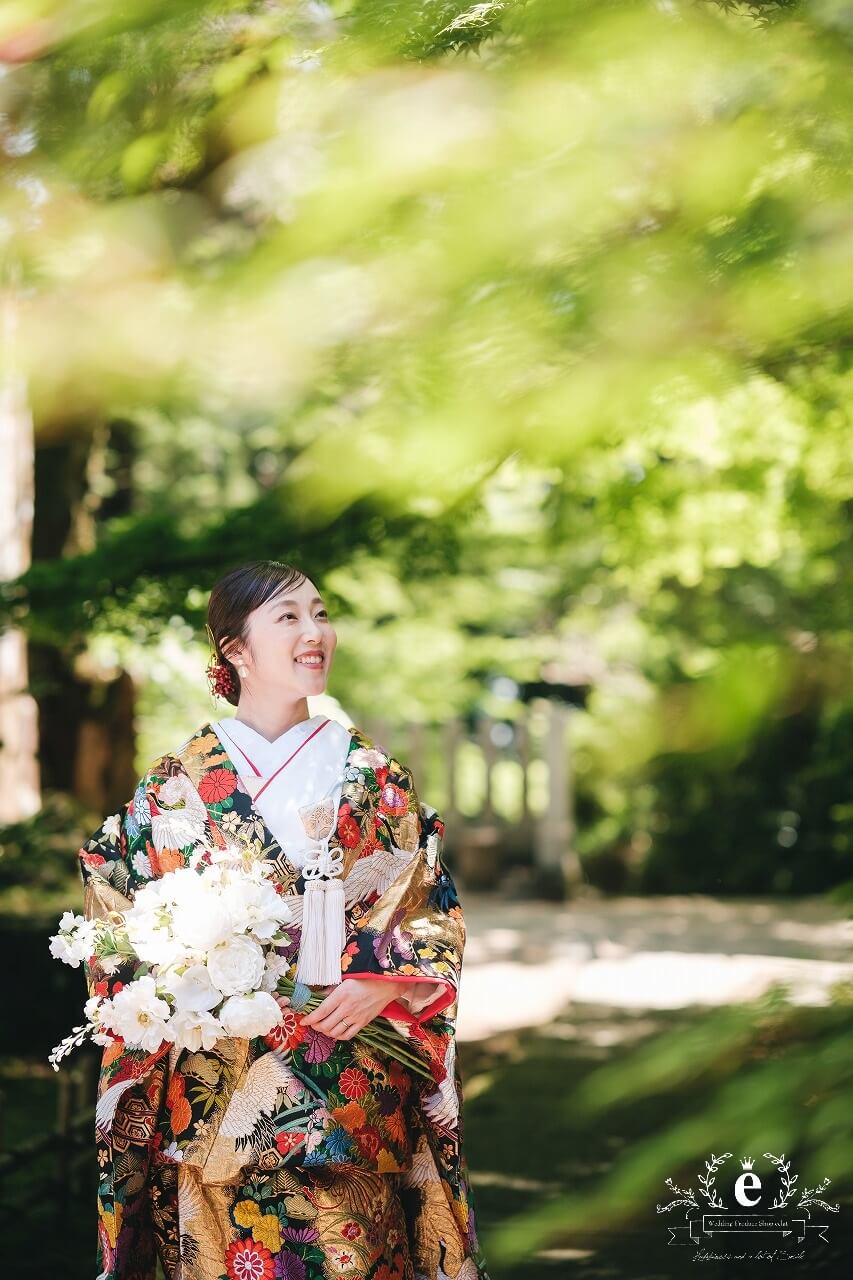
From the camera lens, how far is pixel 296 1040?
2008mm

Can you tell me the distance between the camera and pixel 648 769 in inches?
29.2

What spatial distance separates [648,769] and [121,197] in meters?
1.62

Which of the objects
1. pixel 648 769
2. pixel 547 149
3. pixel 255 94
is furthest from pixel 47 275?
pixel 648 769

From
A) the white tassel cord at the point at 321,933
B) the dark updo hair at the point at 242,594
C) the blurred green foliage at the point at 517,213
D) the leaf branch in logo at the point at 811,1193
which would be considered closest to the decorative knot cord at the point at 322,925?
the white tassel cord at the point at 321,933

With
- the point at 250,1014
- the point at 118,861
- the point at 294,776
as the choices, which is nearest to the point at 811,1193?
the point at 250,1014

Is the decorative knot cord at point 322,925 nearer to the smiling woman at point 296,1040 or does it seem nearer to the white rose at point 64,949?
the smiling woman at point 296,1040

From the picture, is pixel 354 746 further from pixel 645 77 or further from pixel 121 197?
pixel 645 77

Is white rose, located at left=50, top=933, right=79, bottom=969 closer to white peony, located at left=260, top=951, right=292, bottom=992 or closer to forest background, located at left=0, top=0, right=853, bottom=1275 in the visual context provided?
white peony, located at left=260, top=951, right=292, bottom=992

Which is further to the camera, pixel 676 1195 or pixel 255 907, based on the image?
pixel 255 907

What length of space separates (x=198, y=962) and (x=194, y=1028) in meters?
0.11

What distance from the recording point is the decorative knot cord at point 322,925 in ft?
6.60

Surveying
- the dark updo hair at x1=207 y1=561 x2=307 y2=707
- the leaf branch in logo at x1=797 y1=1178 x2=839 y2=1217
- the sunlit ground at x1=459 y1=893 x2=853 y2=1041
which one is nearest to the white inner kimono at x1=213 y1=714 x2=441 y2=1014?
the dark updo hair at x1=207 y1=561 x2=307 y2=707

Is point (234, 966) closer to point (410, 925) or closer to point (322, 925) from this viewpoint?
point (322, 925)

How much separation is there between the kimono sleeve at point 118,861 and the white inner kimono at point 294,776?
0.57 feet
